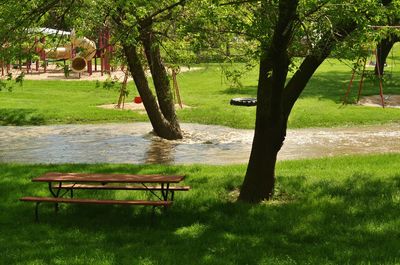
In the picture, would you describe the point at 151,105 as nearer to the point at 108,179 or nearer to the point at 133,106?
the point at 133,106

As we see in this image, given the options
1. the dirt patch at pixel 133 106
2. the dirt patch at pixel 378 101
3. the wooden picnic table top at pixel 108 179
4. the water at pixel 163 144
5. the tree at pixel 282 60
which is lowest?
the water at pixel 163 144

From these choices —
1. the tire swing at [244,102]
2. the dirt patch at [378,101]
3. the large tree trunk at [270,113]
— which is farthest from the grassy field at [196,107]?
the large tree trunk at [270,113]

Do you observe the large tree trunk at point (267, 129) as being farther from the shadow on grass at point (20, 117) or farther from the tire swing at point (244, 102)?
the tire swing at point (244, 102)

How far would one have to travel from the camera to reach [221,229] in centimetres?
752

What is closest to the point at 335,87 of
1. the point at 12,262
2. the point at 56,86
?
the point at 56,86

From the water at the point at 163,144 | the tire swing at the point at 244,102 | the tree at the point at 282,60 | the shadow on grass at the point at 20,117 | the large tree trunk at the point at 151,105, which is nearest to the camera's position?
the tree at the point at 282,60

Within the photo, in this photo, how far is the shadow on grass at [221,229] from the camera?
20.8 feet

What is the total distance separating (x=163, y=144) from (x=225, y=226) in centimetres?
827

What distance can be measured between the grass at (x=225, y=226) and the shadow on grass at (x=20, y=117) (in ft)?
Answer: 31.3

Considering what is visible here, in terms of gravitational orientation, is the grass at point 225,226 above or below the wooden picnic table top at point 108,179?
below

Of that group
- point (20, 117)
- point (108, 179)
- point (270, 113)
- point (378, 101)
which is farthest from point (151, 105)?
point (378, 101)

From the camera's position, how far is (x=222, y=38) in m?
10.2

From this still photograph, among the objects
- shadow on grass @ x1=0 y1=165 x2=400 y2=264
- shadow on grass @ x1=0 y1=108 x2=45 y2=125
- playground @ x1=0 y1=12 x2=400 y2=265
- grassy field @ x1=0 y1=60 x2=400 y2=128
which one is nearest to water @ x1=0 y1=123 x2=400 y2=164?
playground @ x1=0 y1=12 x2=400 y2=265

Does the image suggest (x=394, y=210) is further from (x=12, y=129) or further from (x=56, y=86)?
(x=56, y=86)
